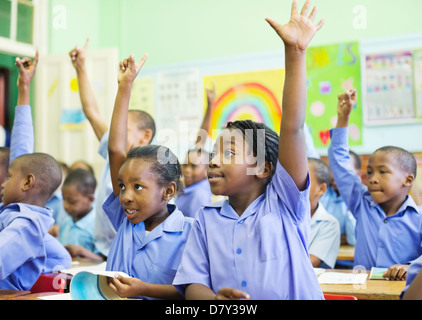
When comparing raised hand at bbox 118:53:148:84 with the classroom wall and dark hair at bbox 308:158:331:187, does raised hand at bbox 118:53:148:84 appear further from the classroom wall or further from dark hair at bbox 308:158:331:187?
the classroom wall

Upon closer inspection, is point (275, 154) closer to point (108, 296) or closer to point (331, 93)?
point (108, 296)

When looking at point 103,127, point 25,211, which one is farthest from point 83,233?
point 25,211

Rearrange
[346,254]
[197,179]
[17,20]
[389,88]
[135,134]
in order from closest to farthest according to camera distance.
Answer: [135,134], [346,254], [197,179], [389,88], [17,20]

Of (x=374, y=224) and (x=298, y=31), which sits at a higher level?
(x=298, y=31)

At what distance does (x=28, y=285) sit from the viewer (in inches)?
66.7

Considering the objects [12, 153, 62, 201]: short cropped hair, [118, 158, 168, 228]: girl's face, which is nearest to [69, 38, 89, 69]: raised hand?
[12, 153, 62, 201]: short cropped hair

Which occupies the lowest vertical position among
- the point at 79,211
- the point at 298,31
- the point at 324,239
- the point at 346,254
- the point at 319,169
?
the point at 346,254

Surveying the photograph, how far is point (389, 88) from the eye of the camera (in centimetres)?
406

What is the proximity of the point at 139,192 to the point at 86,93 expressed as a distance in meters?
0.94

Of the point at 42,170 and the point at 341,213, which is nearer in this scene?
the point at 42,170

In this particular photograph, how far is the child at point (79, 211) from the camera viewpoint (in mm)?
2934

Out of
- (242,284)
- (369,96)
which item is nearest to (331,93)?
(369,96)

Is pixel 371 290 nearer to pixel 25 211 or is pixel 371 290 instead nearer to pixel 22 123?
pixel 25 211

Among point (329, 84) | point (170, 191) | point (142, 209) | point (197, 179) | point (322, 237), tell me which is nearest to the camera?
point (142, 209)
